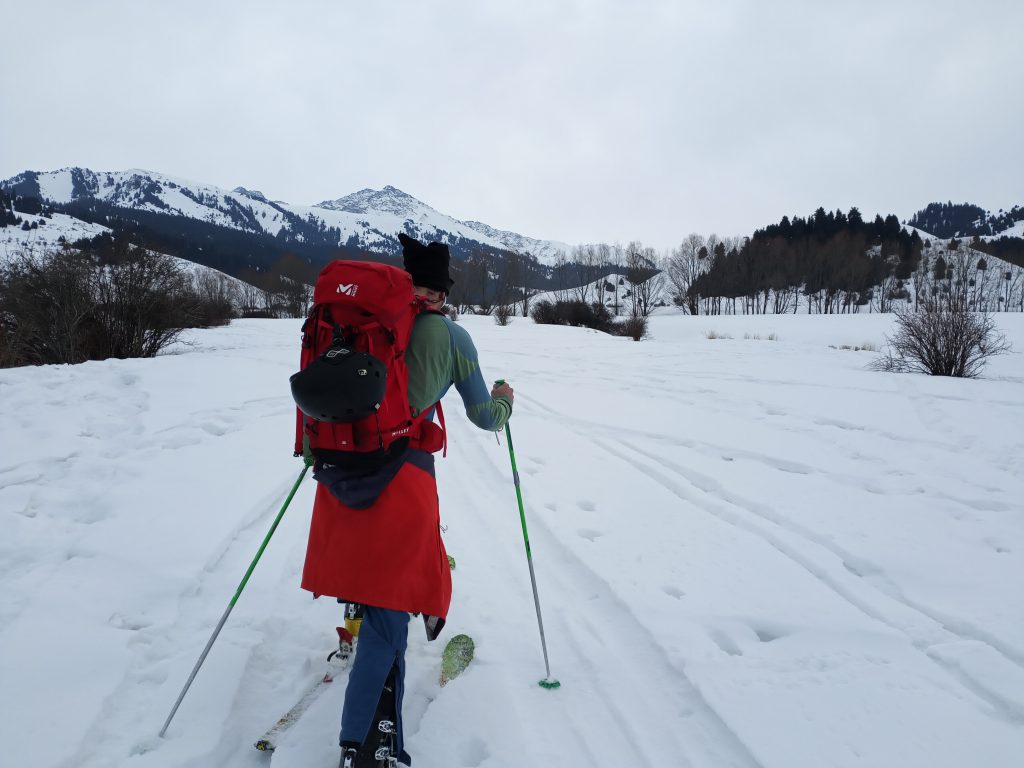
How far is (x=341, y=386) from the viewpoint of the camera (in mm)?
1498

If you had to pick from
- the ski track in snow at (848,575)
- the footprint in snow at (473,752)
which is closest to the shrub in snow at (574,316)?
the ski track in snow at (848,575)

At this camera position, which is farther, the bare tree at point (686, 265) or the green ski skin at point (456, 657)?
the bare tree at point (686, 265)

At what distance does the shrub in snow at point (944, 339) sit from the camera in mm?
9516

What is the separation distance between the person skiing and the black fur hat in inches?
13.2

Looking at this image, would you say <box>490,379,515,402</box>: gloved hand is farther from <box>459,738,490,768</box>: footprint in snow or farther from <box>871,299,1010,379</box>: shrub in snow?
<box>871,299,1010,379</box>: shrub in snow

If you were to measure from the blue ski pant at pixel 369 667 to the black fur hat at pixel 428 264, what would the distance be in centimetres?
132

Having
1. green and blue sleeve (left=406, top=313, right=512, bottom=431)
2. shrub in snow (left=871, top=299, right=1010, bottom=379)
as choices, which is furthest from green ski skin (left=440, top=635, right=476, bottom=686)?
shrub in snow (left=871, top=299, right=1010, bottom=379)

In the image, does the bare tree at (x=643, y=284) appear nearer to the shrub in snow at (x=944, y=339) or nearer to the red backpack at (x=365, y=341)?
the shrub in snow at (x=944, y=339)

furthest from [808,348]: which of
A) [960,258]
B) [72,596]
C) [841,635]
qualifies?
[960,258]

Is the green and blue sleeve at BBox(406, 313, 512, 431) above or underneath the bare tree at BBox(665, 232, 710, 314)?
underneath

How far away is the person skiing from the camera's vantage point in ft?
5.56

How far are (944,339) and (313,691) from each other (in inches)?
490

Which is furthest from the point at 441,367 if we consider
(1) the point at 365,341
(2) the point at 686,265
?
(2) the point at 686,265

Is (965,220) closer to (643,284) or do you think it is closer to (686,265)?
(686,265)
